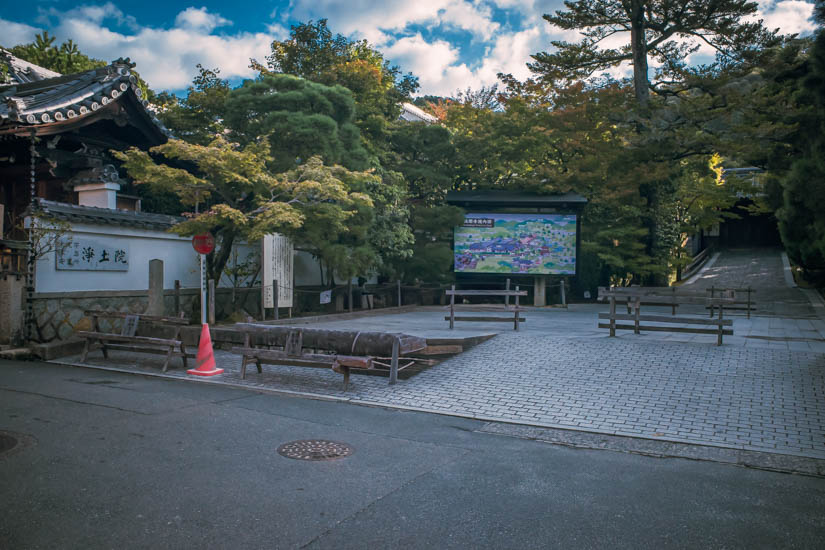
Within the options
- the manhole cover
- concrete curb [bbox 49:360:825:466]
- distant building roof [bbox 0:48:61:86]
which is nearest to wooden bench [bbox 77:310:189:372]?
concrete curb [bbox 49:360:825:466]

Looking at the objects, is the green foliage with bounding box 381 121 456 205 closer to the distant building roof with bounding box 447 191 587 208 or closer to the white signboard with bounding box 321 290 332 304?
the distant building roof with bounding box 447 191 587 208

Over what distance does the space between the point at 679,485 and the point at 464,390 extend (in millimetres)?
3871

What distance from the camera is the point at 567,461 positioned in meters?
5.29

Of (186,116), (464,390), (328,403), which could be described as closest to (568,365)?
(464,390)

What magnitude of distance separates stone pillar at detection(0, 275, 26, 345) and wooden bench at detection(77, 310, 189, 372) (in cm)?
180

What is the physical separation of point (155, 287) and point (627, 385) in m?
11.6

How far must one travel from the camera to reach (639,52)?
23594 mm

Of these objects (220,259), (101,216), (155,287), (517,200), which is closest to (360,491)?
(155,287)

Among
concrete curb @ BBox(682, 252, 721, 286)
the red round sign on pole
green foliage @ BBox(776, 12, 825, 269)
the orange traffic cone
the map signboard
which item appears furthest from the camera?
concrete curb @ BBox(682, 252, 721, 286)

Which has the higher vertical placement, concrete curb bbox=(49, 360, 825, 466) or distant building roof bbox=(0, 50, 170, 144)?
distant building roof bbox=(0, 50, 170, 144)

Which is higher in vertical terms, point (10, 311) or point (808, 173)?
point (808, 173)

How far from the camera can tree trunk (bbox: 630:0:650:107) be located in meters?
23.0

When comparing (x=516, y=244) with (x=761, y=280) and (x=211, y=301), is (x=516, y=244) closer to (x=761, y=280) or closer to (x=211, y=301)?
(x=211, y=301)

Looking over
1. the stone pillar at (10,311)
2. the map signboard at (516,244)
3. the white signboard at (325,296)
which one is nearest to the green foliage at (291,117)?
the white signboard at (325,296)
